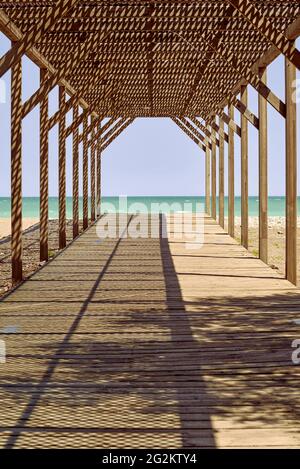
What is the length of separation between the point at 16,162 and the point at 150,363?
164 inches

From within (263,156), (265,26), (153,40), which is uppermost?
(153,40)

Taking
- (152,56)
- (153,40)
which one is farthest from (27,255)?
(153,40)

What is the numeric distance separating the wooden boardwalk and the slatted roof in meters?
2.90

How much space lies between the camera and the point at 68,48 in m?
9.54

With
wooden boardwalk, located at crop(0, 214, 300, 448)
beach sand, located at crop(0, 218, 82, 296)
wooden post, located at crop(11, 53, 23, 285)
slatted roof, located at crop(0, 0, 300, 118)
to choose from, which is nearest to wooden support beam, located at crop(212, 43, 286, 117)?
slatted roof, located at crop(0, 0, 300, 118)

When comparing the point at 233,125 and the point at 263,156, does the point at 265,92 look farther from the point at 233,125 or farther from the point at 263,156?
the point at 233,125

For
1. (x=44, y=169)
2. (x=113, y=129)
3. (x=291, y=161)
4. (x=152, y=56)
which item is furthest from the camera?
(x=113, y=129)

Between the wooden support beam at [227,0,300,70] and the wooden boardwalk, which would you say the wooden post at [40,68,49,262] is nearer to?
the wooden boardwalk

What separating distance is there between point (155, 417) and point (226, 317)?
2.54 meters

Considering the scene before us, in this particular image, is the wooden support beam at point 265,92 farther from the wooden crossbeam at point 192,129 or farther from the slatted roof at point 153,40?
the wooden crossbeam at point 192,129

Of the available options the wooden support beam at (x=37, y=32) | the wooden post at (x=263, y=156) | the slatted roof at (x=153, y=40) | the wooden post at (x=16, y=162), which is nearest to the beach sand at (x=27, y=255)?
the wooden post at (x=16, y=162)

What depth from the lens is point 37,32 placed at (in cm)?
655

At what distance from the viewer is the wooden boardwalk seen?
124 inches

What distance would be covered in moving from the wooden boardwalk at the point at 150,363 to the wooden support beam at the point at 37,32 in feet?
7.72
